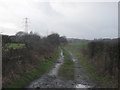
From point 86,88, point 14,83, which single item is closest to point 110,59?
point 86,88

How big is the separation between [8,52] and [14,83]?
3825mm

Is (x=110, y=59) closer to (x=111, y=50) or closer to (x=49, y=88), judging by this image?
(x=111, y=50)

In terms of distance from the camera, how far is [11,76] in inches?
489

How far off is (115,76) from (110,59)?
2420mm

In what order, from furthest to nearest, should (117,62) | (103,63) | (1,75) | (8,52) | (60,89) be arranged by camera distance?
1. (103,63)
2. (8,52)
3. (117,62)
4. (1,75)
5. (60,89)

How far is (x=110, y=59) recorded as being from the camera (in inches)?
587

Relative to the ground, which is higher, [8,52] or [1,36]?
[1,36]


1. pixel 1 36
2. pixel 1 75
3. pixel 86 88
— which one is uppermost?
pixel 1 36

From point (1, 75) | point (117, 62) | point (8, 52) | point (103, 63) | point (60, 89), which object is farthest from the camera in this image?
point (103, 63)

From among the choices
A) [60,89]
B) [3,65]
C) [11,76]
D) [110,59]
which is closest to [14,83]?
[11,76]

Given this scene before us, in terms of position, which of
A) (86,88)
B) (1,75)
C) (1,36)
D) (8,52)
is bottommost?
(86,88)

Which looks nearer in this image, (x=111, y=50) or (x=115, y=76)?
(x=115, y=76)

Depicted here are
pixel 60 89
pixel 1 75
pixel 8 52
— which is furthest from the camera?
pixel 8 52

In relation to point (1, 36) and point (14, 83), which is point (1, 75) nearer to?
point (14, 83)
